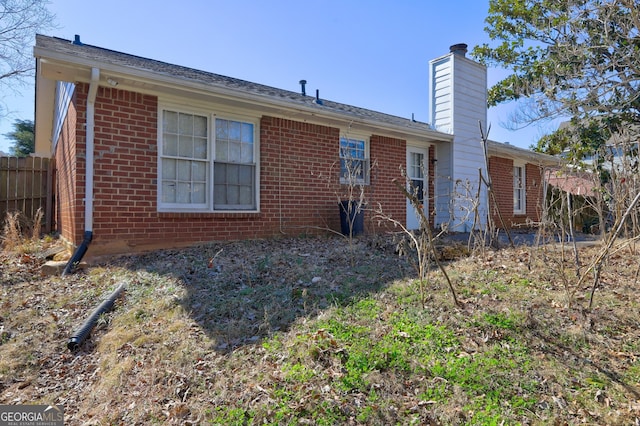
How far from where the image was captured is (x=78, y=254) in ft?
18.6

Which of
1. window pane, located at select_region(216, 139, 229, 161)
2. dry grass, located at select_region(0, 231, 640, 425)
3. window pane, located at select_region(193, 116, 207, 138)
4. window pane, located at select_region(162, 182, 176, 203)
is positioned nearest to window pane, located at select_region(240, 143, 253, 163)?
window pane, located at select_region(216, 139, 229, 161)

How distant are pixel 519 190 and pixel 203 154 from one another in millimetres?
11891

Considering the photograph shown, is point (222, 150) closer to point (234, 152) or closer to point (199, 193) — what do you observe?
point (234, 152)

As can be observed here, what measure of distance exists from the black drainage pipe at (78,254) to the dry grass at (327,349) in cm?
44

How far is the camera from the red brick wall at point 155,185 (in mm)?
6016

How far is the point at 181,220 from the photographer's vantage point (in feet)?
22.1

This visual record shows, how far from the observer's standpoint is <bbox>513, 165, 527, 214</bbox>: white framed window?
1398cm

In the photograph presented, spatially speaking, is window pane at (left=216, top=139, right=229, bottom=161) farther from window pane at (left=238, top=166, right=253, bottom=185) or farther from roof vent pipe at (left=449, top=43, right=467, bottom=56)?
roof vent pipe at (left=449, top=43, right=467, bottom=56)

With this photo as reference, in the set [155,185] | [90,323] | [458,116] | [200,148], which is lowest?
[90,323]

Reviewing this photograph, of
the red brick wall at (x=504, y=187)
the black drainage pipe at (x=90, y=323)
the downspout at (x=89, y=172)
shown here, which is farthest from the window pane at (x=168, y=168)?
the red brick wall at (x=504, y=187)

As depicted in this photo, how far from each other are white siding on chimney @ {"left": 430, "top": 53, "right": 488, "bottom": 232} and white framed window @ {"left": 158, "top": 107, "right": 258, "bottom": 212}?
560 centimetres

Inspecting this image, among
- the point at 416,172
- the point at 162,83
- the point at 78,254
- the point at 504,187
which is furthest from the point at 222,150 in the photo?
the point at 504,187

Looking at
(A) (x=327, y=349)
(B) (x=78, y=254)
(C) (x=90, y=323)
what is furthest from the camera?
(B) (x=78, y=254)

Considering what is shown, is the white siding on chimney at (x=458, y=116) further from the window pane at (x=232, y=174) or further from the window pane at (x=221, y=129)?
the window pane at (x=221, y=129)
